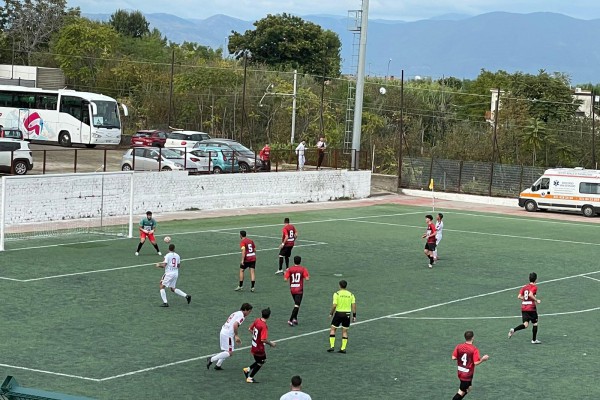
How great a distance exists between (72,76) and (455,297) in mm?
70326

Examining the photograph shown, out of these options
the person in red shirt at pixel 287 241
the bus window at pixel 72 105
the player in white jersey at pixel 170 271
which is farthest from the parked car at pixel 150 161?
the player in white jersey at pixel 170 271

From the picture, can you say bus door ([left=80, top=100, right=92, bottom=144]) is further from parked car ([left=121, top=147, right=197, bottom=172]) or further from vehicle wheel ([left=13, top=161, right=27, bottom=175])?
vehicle wheel ([left=13, top=161, right=27, bottom=175])

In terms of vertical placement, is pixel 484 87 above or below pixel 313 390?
above

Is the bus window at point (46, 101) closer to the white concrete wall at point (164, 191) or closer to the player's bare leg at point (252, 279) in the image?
the white concrete wall at point (164, 191)

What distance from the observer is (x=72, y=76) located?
9338 cm

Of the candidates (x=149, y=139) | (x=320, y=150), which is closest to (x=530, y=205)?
(x=320, y=150)

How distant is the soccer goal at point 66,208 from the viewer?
123ft

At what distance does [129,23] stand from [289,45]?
40.7 meters

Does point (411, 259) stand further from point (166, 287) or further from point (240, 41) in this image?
point (240, 41)

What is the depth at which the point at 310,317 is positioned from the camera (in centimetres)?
2558

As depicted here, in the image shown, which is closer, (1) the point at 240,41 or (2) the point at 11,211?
(2) the point at 11,211

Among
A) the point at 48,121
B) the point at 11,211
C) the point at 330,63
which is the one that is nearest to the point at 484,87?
the point at 330,63

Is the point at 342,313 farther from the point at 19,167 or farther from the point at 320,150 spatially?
the point at 320,150

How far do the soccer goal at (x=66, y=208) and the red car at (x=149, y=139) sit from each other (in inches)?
787
